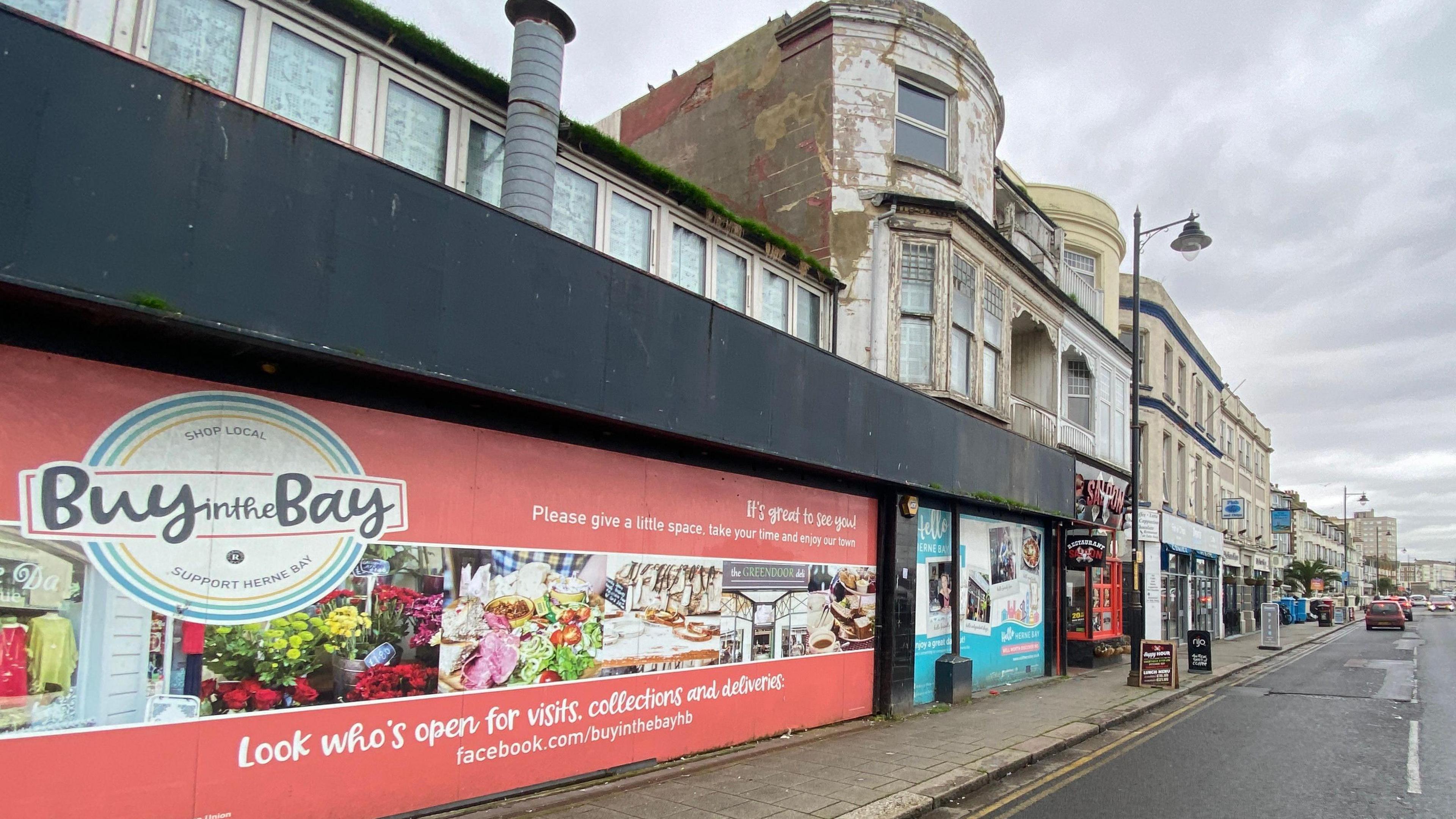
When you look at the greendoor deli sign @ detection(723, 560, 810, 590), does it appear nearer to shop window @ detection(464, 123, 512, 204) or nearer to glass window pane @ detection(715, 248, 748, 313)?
glass window pane @ detection(715, 248, 748, 313)

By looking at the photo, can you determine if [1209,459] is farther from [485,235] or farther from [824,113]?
[485,235]

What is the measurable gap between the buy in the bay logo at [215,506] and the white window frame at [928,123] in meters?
10.6

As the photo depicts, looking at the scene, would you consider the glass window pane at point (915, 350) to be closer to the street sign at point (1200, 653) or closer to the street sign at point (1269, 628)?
the street sign at point (1200, 653)

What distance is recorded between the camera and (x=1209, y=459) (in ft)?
119

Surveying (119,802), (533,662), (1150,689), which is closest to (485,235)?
(533,662)

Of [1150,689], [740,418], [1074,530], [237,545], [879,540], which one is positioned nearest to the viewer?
[237,545]

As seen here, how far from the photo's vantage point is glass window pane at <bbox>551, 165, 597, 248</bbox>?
28.8 feet

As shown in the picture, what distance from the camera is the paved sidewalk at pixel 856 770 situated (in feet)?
22.5

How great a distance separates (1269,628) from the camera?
27703 millimetres

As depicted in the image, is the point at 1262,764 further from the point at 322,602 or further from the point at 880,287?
the point at 322,602

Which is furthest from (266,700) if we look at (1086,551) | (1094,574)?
(1094,574)

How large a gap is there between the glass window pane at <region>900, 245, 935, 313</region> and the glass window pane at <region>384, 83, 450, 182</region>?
781 centimetres

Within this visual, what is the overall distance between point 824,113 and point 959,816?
10.3m

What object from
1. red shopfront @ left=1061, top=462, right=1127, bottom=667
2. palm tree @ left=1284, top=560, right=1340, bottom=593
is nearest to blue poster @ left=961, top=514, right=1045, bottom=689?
red shopfront @ left=1061, top=462, right=1127, bottom=667
